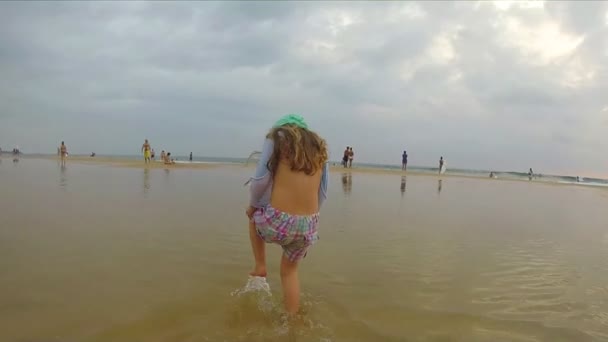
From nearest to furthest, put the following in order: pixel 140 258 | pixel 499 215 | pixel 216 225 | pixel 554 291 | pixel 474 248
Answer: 1. pixel 554 291
2. pixel 140 258
3. pixel 474 248
4. pixel 216 225
5. pixel 499 215

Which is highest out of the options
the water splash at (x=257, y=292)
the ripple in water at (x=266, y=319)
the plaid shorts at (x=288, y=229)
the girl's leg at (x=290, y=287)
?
the plaid shorts at (x=288, y=229)

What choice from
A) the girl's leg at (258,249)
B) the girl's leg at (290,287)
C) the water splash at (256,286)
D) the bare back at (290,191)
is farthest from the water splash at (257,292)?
the bare back at (290,191)

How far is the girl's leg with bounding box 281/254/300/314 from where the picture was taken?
3182mm

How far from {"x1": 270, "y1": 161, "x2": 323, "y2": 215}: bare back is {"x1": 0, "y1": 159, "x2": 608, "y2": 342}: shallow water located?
0.89 metres

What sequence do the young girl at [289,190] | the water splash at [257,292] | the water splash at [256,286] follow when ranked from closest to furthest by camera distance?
the young girl at [289,190]
the water splash at [257,292]
the water splash at [256,286]

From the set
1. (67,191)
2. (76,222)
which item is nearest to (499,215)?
(76,222)

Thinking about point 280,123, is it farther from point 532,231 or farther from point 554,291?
point 532,231

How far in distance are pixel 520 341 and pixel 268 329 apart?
1.88m

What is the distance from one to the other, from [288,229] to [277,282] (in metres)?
1.10

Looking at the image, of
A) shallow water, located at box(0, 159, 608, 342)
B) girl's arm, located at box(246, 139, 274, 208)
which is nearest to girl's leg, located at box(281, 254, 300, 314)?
shallow water, located at box(0, 159, 608, 342)

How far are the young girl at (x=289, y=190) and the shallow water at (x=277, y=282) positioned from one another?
20.7 inches

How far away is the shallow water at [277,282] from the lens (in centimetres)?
289

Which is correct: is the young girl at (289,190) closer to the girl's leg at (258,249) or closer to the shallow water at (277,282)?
the girl's leg at (258,249)

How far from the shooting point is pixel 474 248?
5.77 m
